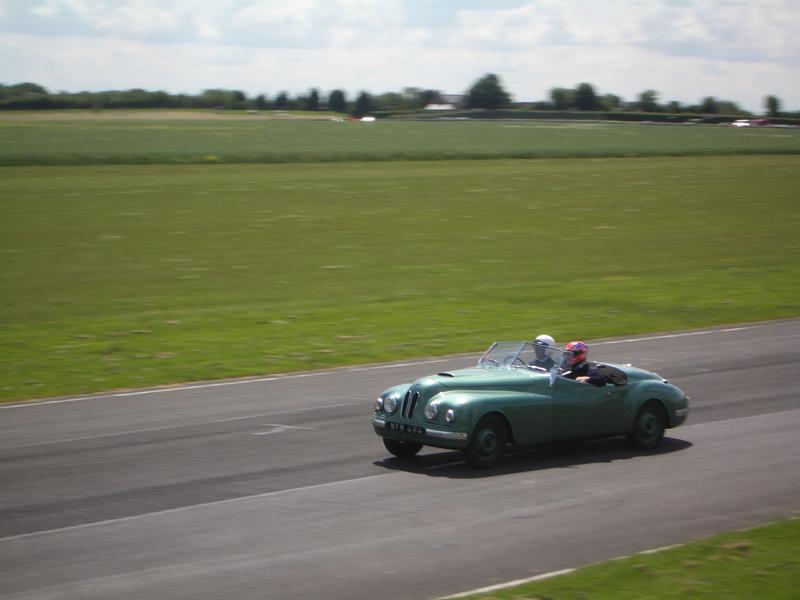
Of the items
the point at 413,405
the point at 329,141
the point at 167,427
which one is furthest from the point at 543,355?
the point at 329,141

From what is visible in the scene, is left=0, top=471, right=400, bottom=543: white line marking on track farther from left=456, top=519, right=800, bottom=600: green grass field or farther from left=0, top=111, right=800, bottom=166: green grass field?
left=0, top=111, right=800, bottom=166: green grass field

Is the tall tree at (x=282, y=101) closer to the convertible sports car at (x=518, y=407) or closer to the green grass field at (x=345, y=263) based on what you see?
the green grass field at (x=345, y=263)

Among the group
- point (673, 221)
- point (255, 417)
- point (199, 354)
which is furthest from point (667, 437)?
point (673, 221)

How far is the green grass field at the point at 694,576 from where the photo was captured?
26.9 ft

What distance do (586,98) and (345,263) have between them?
10933 centimetres

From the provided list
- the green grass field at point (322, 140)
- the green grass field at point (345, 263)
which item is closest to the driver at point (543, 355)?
the green grass field at point (345, 263)

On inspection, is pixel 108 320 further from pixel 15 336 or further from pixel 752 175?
pixel 752 175

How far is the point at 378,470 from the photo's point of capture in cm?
1290

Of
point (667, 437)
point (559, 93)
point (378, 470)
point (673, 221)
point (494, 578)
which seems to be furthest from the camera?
point (559, 93)

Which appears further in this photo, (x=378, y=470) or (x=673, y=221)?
(x=673, y=221)

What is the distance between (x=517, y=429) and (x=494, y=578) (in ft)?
13.3

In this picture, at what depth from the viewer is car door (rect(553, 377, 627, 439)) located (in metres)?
13.4

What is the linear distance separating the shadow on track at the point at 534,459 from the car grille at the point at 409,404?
655 mm

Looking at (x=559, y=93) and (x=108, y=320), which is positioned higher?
(x=559, y=93)
